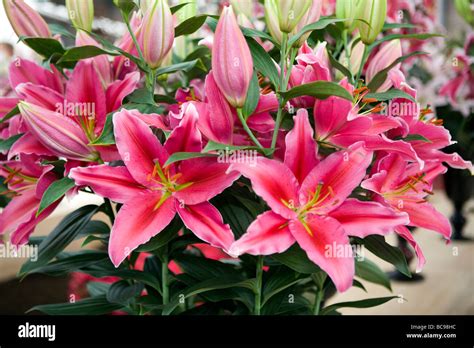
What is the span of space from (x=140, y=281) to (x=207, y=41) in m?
0.26

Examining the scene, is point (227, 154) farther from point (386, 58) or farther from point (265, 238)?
point (386, 58)

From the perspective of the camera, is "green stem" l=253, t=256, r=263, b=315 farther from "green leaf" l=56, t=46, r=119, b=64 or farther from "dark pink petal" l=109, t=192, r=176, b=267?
"green leaf" l=56, t=46, r=119, b=64

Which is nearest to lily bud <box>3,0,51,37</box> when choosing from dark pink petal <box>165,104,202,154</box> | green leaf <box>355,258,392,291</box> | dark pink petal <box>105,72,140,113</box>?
dark pink petal <box>105,72,140,113</box>

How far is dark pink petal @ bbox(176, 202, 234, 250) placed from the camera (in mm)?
417

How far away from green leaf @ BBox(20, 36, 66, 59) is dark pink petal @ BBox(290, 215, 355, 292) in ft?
0.96

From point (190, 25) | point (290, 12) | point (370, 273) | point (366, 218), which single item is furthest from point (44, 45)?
point (370, 273)

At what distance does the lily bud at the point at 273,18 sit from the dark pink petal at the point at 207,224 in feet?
0.53

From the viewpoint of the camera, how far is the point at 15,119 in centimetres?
54

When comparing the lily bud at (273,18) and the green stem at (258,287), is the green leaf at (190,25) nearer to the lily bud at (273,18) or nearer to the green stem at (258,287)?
the lily bud at (273,18)

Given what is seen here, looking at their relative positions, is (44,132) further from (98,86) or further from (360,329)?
(360,329)

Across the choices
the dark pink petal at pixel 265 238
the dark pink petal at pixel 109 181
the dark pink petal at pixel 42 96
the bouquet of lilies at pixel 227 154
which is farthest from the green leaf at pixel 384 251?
the dark pink petal at pixel 42 96

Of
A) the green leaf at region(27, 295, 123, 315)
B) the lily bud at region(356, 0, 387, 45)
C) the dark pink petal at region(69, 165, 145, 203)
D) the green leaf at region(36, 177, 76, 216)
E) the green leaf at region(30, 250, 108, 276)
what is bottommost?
the green leaf at region(27, 295, 123, 315)

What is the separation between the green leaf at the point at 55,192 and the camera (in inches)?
17.4

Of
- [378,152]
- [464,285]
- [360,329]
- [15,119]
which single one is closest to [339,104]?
[378,152]
